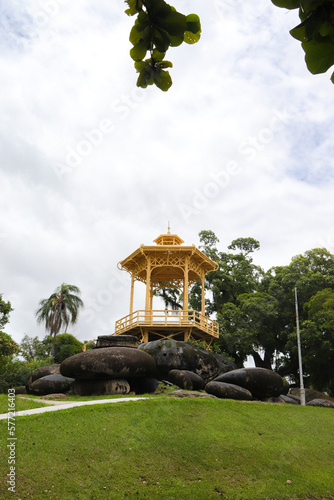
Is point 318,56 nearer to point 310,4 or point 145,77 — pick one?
point 310,4

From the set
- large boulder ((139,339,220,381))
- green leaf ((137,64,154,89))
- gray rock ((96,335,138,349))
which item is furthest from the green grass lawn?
green leaf ((137,64,154,89))

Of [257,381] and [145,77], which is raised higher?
[145,77]

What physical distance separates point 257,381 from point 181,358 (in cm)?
410

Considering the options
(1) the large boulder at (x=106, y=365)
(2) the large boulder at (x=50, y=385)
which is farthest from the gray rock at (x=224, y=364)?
(2) the large boulder at (x=50, y=385)

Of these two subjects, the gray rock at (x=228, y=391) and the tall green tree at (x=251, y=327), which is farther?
the tall green tree at (x=251, y=327)

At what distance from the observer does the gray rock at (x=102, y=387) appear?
1595 centimetres

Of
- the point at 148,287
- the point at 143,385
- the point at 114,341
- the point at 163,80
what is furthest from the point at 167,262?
the point at 163,80

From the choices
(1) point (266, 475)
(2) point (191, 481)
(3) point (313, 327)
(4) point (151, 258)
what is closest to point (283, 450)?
(1) point (266, 475)

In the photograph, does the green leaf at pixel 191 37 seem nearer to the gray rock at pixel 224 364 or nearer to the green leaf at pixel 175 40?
the green leaf at pixel 175 40

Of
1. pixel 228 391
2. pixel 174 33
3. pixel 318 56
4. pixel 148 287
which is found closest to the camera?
pixel 318 56

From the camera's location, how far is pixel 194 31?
1.82 metres

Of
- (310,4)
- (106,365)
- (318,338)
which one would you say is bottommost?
(106,365)

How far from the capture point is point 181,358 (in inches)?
787

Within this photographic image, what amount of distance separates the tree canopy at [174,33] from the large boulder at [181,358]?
61.7ft
